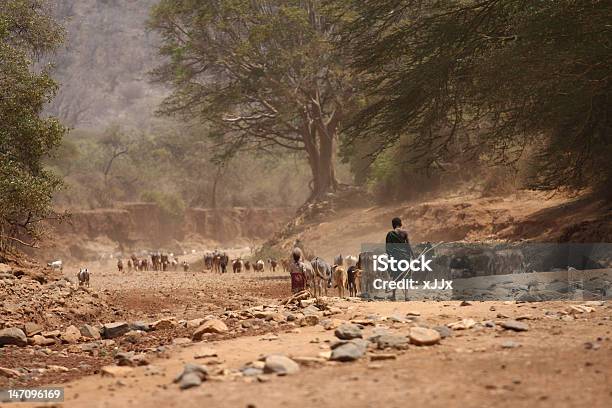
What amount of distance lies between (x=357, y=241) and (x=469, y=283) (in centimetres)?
1566

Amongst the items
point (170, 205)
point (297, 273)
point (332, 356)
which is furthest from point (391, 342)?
point (170, 205)

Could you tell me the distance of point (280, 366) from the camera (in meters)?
6.09

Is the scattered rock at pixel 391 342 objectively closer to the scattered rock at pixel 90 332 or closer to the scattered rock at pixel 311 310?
the scattered rock at pixel 311 310

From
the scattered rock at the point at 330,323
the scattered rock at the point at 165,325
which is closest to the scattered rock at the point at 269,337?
the scattered rock at the point at 330,323

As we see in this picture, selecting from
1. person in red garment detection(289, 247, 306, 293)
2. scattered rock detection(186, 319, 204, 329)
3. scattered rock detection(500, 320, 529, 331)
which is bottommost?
scattered rock detection(186, 319, 204, 329)

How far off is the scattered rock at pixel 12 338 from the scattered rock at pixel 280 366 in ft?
16.2

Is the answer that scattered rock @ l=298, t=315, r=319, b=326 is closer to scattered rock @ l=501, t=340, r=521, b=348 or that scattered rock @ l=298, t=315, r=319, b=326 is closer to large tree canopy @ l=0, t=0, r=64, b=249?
scattered rock @ l=501, t=340, r=521, b=348

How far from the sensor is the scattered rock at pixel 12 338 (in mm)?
9674

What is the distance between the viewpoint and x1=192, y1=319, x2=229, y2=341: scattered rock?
8.76m

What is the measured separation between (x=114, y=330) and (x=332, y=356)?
4945 millimetres

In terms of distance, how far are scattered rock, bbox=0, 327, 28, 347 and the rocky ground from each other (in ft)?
0.05

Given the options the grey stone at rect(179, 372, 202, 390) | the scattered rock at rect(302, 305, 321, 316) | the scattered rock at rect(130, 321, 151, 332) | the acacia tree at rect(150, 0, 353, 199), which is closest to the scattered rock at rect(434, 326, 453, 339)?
the scattered rock at rect(302, 305, 321, 316)

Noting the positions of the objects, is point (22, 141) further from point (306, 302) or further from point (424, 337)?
point (424, 337)

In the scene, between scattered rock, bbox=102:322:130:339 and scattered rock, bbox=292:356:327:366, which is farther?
scattered rock, bbox=102:322:130:339
